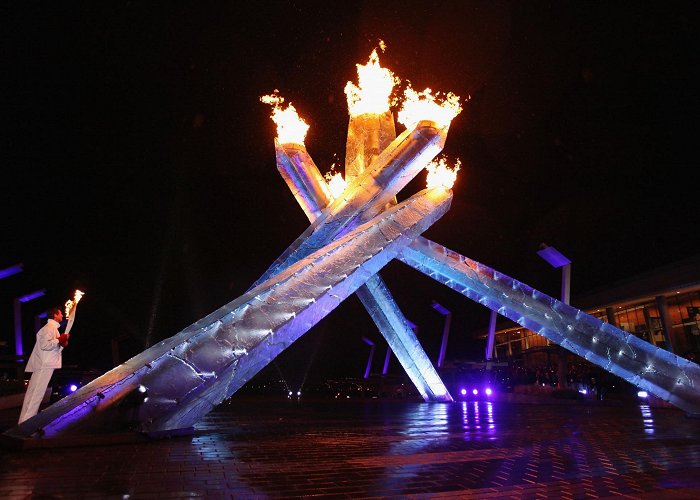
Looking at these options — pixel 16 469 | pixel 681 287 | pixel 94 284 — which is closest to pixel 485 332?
pixel 681 287

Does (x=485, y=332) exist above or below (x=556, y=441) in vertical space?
above

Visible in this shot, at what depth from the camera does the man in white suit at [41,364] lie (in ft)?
19.7

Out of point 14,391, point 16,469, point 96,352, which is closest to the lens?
point 16,469

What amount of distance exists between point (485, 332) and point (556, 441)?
41769mm

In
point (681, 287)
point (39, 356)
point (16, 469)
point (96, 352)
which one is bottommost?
point (16, 469)

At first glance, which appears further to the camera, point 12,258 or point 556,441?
point 12,258

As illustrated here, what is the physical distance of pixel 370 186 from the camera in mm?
10016

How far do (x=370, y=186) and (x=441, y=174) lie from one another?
2.79m

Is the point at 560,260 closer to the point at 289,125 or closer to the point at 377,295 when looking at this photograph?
the point at 377,295

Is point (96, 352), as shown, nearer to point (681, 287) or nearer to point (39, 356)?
point (39, 356)

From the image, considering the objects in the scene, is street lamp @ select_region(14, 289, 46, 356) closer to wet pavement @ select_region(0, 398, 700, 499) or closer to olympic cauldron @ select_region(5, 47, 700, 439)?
olympic cauldron @ select_region(5, 47, 700, 439)

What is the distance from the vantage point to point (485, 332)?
45625 millimetres

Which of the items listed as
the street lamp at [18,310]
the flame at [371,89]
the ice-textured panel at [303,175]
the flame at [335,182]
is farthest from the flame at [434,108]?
the street lamp at [18,310]

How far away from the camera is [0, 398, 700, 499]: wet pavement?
3.23 m
